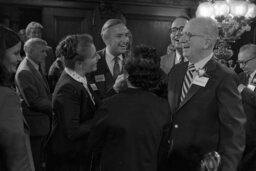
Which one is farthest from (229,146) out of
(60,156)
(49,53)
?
(49,53)

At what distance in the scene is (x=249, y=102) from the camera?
3586mm

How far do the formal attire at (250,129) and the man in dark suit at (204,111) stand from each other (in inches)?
47.8

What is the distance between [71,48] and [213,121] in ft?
3.69

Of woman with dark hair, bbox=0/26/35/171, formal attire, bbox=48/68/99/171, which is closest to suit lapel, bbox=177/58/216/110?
formal attire, bbox=48/68/99/171

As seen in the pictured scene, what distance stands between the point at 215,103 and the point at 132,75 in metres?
0.65

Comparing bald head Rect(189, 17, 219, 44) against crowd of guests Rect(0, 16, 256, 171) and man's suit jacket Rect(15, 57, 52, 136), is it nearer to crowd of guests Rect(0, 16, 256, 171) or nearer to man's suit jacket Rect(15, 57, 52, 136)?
crowd of guests Rect(0, 16, 256, 171)

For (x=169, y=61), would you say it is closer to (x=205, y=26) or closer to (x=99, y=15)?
(x=205, y=26)

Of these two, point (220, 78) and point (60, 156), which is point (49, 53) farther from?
point (220, 78)

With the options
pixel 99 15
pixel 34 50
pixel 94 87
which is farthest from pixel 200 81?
pixel 99 15

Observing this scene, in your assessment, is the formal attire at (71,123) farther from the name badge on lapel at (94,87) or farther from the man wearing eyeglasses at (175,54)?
the man wearing eyeglasses at (175,54)

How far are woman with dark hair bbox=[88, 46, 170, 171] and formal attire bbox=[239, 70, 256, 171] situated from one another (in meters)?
1.72

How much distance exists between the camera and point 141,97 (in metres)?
2.07

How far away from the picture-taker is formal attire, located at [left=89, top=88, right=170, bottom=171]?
80.4 inches

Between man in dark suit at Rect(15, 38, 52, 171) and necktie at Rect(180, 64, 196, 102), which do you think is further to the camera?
man in dark suit at Rect(15, 38, 52, 171)
